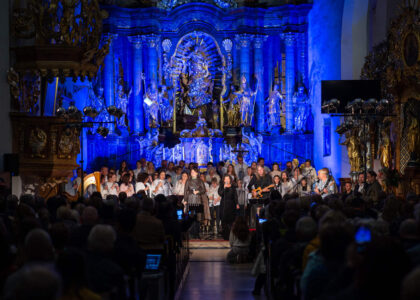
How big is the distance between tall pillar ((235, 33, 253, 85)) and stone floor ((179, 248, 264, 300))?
13.2 metres

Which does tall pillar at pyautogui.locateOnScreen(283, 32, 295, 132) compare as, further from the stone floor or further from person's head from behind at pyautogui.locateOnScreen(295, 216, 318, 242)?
person's head from behind at pyautogui.locateOnScreen(295, 216, 318, 242)

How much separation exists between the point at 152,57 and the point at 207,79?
2396 millimetres

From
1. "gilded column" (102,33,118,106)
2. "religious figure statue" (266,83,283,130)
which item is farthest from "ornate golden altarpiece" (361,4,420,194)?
"gilded column" (102,33,118,106)

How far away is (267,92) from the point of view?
2641 cm

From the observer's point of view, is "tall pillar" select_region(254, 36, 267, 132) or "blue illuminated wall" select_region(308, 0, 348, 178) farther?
"tall pillar" select_region(254, 36, 267, 132)

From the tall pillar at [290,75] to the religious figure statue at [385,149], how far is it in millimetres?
8487

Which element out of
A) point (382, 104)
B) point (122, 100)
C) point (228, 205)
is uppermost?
point (122, 100)

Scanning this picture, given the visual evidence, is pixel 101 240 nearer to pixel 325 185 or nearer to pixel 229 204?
pixel 229 204

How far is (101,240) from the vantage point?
5.55 meters

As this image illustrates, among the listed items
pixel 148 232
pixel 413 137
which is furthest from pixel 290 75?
pixel 148 232

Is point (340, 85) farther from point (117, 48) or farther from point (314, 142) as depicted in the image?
point (117, 48)

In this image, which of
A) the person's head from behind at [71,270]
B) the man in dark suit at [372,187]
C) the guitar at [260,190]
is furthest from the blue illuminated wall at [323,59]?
the person's head from behind at [71,270]

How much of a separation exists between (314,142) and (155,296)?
18.3 meters

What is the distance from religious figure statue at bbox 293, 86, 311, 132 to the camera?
2530cm
